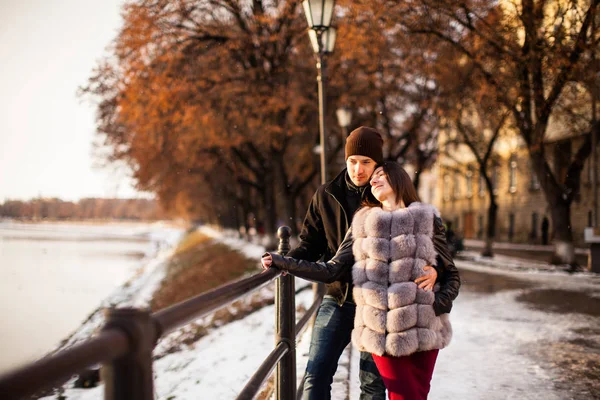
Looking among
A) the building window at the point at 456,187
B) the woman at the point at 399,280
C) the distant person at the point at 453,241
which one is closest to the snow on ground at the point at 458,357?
the woman at the point at 399,280

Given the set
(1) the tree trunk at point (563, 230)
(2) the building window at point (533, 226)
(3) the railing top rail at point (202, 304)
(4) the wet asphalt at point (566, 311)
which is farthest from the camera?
(2) the building window at point (533, 226)

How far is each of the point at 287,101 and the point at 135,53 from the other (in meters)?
4.55

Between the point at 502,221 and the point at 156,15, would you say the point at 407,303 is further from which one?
the point at 502,221

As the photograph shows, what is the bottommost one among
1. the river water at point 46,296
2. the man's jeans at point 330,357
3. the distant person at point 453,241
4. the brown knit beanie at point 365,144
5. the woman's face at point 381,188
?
the river water at point 46,296

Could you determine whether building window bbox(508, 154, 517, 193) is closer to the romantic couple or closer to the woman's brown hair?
the romantic couple

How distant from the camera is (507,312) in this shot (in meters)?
9.72

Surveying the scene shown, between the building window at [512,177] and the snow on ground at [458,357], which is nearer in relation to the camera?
the snow on ground at [458,357]

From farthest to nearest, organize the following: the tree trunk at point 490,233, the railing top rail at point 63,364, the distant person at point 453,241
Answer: the distant person at point 453,241
the tree trunk at point 490,233
the railing top rail at point 63,364

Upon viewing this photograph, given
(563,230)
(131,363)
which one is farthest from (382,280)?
(563,230)

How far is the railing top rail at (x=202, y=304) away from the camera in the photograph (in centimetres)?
167

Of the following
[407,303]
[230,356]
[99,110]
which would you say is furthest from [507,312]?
[99,110]

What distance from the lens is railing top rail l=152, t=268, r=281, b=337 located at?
5.46 feet

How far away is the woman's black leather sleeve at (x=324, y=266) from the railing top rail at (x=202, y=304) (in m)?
0.12

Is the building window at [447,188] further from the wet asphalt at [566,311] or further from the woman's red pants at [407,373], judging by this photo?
the woman's red pants at [407,373]
